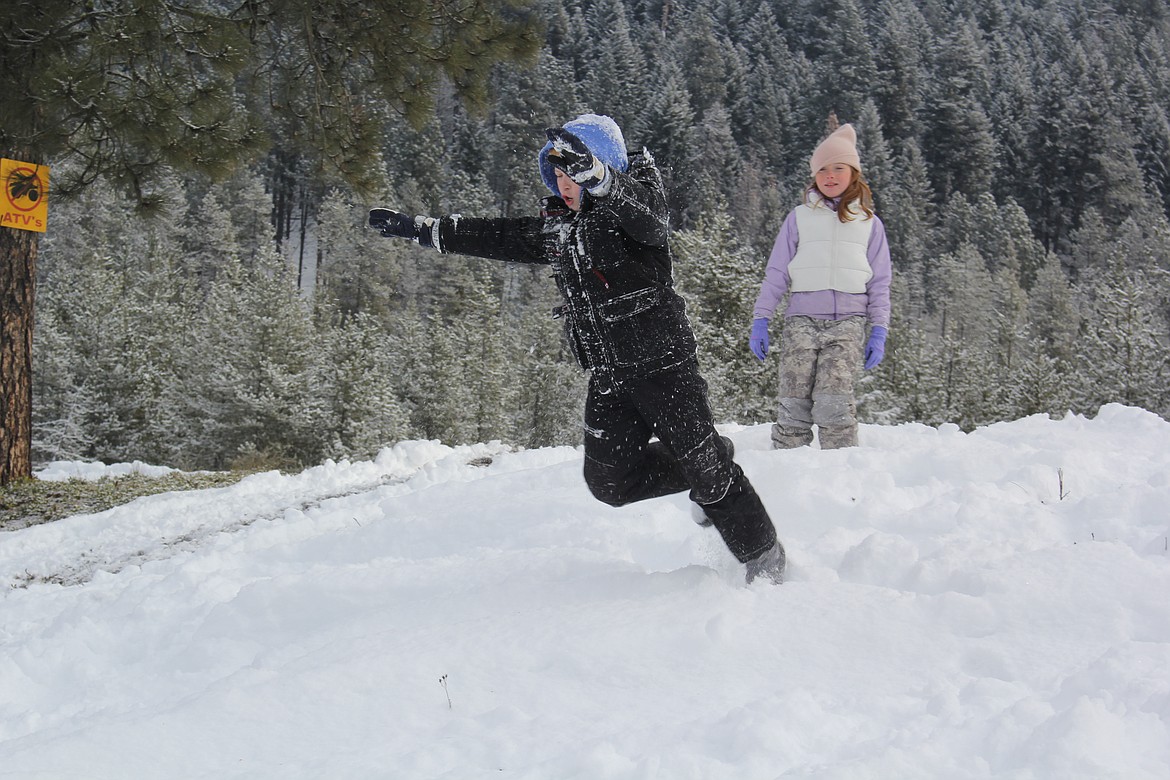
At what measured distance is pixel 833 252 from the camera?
210 inches

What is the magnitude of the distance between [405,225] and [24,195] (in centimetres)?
511

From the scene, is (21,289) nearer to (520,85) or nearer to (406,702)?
(406,702)

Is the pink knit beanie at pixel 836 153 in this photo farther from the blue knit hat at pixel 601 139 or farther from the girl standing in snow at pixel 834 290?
the blue knit hat at pixel 601 139

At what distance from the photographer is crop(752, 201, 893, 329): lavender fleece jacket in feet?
17.6

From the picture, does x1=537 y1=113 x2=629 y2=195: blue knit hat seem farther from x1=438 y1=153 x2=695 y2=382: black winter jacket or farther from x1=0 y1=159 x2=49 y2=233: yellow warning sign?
x1=0 y1=159 x2=49 y2=233: yellow warning sign

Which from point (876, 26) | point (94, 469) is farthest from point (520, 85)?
point (94, 469)

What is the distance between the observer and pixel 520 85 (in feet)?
240

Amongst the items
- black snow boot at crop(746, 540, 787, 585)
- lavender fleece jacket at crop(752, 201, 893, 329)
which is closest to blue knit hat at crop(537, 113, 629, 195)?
black snow boot at crop(746, 540, 787, 585)

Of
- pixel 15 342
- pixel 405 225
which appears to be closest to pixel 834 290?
pixel 405 225

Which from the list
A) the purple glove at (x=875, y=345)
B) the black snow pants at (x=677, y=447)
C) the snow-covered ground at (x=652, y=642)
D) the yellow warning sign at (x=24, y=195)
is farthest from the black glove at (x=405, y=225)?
the yellow warning sign at (x=24, y=195)

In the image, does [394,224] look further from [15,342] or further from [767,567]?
[15,342]

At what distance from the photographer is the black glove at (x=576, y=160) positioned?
2912mm

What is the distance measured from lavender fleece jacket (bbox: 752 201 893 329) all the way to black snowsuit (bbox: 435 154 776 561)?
7.60ft

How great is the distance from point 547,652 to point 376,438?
2548cm
